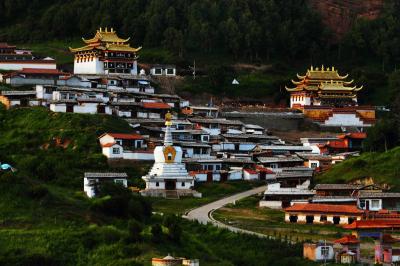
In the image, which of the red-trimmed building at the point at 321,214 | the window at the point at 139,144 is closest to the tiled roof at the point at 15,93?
the window at the point at 139,144

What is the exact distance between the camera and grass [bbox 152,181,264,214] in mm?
67500

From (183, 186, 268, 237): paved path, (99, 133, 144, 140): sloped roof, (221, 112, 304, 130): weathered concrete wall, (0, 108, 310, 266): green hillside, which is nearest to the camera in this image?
(0, 108, 310, 266): green hillside

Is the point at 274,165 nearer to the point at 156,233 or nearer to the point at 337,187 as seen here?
the point at 337,187

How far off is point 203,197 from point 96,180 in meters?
7.13

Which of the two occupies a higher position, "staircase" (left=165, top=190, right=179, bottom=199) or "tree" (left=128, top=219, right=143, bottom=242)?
"staircase" (left=165, top=190, right=179, bottom=199)

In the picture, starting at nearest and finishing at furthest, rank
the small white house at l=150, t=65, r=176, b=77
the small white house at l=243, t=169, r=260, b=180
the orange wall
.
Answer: the small white house at l=243, t=169, r=260, b=180
the orange wall
the small white house at l=150, t=65, r=176, b=77

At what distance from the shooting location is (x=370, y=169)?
241 feet

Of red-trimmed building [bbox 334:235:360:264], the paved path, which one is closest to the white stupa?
the paved path

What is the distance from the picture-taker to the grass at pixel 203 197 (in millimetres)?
67500

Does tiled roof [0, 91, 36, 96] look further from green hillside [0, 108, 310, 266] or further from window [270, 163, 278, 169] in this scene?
window [270, 163, 278, 169]

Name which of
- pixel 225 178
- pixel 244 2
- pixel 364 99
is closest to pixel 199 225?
pixel 225 178

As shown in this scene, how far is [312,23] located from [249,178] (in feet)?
147

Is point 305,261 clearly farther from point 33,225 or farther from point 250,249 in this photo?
point 33,225

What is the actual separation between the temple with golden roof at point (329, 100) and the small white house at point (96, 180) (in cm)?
2982
